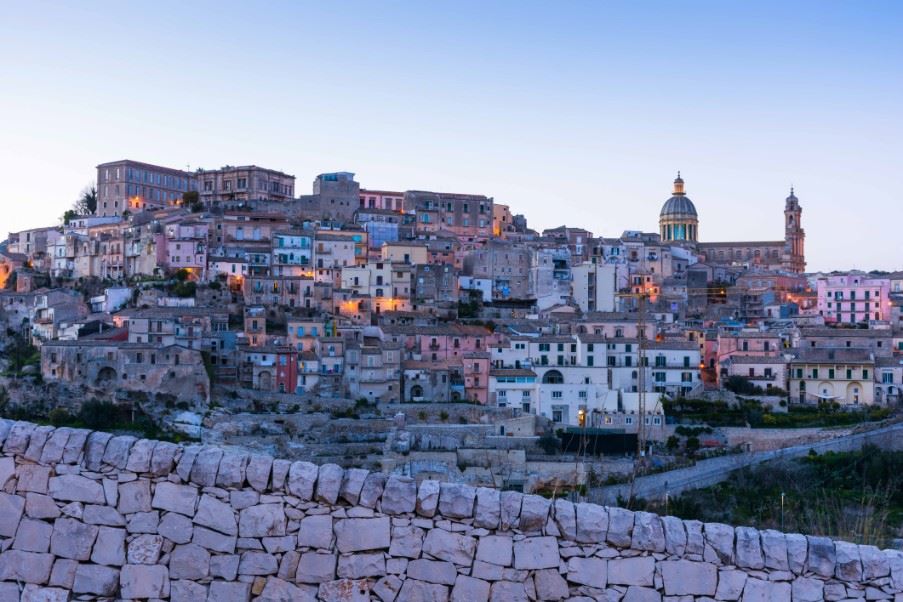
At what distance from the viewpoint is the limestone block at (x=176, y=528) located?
4.79 meters

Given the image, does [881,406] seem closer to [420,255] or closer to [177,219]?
[420,255]

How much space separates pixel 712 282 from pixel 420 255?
782 inches

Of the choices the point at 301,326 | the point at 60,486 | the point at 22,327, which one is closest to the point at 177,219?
the point at 22,327

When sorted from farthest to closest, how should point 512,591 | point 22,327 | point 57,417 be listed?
point 22,327 < point 57,417 < point 512,591

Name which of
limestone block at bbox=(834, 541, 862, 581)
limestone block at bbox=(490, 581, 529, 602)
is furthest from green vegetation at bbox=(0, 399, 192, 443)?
limestone block at bbox=(834, 541, 862, 581)

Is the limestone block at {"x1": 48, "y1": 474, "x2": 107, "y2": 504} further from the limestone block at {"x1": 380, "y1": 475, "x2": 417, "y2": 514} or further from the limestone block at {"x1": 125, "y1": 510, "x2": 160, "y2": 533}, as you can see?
the limestone block at {"x1": 380, "y1": 475, "x2": 417, "y2": 514}

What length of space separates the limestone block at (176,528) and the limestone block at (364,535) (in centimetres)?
68

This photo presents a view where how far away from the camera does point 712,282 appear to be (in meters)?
63.2

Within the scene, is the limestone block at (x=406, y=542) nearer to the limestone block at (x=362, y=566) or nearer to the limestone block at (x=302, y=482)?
the limestone block at (x=362, y=566)

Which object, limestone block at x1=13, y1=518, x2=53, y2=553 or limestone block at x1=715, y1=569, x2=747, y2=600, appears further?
limestone block at x1=13, y1=518, x2=53, y2=553

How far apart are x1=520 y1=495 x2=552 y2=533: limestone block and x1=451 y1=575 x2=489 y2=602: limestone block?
303mm

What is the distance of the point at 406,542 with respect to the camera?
4.71 metres

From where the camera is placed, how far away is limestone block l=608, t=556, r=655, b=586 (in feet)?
15.4

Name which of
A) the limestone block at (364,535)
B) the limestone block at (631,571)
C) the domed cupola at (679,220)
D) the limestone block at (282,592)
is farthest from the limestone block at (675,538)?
the domed cupola at (679,220)
